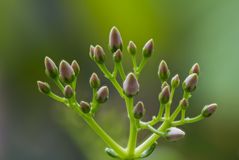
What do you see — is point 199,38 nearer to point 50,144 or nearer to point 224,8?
point 224,8

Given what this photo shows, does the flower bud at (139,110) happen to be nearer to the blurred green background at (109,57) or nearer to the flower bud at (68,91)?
the flower bud at (68,91)

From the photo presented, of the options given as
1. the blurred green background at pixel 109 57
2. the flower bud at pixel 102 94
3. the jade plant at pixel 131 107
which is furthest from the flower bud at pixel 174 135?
the blurred green background at pixel 109 57

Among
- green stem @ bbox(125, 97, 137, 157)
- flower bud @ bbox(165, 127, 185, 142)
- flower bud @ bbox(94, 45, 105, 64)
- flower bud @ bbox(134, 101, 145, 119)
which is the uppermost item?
flower bud @ bbox(94, 45, 105, 64)

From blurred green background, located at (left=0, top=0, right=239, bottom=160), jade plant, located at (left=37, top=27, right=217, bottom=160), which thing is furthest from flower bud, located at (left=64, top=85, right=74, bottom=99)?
blurred green background, located at (left=0, top=0, right=239, bottom=160)

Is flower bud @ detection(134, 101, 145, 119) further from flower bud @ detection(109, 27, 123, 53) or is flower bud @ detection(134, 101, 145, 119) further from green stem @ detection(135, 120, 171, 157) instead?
flower bud @ detection(109, 27, 123, 53)

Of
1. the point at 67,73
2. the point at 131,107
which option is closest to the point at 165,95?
the point at 131,107

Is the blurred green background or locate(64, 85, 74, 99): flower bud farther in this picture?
the blurred green background
